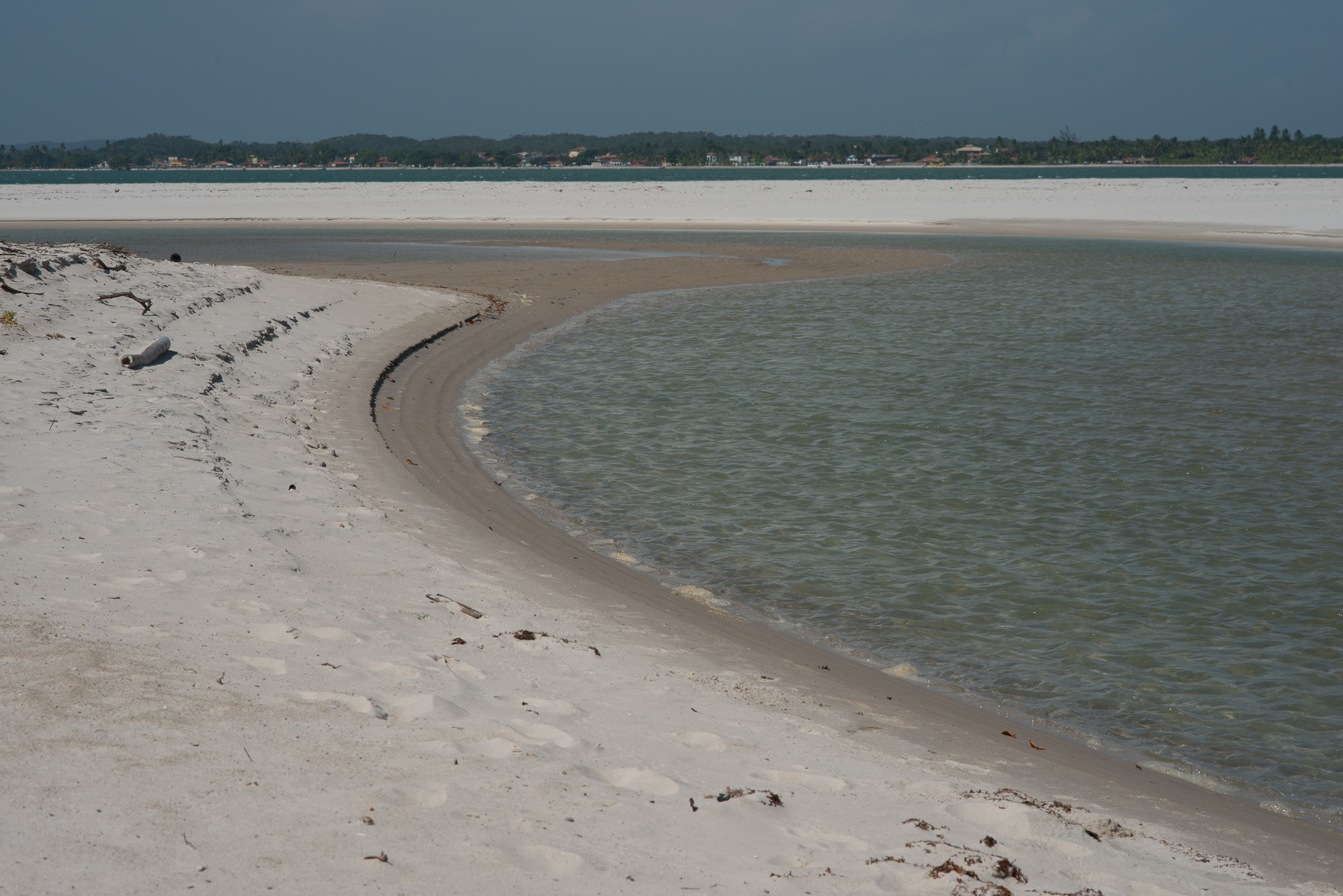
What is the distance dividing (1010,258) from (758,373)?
21239 millimetres

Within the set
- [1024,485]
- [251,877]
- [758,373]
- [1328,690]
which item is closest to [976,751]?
[1328,690]

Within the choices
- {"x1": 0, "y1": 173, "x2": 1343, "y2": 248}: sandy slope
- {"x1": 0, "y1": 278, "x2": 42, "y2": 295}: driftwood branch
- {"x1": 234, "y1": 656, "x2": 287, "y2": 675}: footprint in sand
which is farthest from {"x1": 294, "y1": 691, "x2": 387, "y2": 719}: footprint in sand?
{"x1": 0, "y1": 173, "x2": 1343, "y2": 248}: sandy slope

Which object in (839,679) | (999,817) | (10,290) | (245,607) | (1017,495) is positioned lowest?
(839,679)

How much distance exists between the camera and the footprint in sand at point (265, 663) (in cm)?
470

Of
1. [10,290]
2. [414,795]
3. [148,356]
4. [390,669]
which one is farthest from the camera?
[10,290]

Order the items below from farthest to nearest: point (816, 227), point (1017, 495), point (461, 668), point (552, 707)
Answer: point (816, 227), point (1017, 495), point (461, 668), point (552, 707)

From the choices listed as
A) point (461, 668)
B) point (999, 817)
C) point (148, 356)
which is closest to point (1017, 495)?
point (999, 817)

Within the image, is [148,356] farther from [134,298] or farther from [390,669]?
[390,669]

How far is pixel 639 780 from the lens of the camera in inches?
162

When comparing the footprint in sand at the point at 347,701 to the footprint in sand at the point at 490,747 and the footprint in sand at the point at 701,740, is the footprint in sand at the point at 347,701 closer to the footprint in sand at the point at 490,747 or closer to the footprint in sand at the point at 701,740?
the footprint in sand at the point at 490,747

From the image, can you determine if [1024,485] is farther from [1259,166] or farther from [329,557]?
[1259,166]

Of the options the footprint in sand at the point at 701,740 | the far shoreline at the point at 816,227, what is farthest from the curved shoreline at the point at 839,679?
the far shoreline at the point at 816,227

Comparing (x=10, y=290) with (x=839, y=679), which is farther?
(x=10, y=290)

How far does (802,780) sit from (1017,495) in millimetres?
5942
